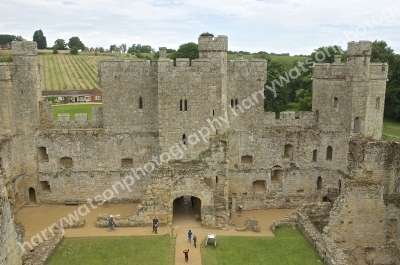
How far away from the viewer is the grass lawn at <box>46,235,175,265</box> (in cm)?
1877

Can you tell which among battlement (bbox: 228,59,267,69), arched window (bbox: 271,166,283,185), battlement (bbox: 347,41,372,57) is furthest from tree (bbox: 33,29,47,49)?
battlement (bbox: 347,41,372,57)

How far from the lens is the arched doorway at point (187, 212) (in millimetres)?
23189

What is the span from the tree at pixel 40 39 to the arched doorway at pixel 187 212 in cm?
7982

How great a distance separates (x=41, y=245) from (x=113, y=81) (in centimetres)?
1057

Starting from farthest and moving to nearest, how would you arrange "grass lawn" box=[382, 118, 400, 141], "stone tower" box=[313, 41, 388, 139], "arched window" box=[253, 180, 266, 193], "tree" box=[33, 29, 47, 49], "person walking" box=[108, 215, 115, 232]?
"tree" box=[33, 29, 47, 49] → "grass lawn" box=[382, 118, 400, 141] → "arched window" box=[253, 180, 266, 193] → "stone tower" box=[313, 41, 388, 139] → "person walking" box=[108, 215, 115, 232]

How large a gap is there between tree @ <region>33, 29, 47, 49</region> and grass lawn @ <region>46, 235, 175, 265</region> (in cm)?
8365

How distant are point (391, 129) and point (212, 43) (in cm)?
2440

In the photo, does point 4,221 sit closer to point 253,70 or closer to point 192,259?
point 192,259

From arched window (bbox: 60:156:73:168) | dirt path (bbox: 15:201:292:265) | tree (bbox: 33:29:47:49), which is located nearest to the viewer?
dirt path (bbox: 15:201:292:265)

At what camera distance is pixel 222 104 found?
80.8 ft

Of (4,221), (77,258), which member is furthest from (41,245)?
(4,221)

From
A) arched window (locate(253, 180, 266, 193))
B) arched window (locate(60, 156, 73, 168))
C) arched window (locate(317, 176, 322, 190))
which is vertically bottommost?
arched window (locate(253, 180, 266, 193))

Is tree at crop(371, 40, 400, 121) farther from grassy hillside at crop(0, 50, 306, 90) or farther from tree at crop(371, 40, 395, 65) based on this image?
grassy hillside at crop(0, 50, 306, 90)

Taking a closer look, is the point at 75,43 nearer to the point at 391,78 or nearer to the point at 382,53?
the point at 382,53
